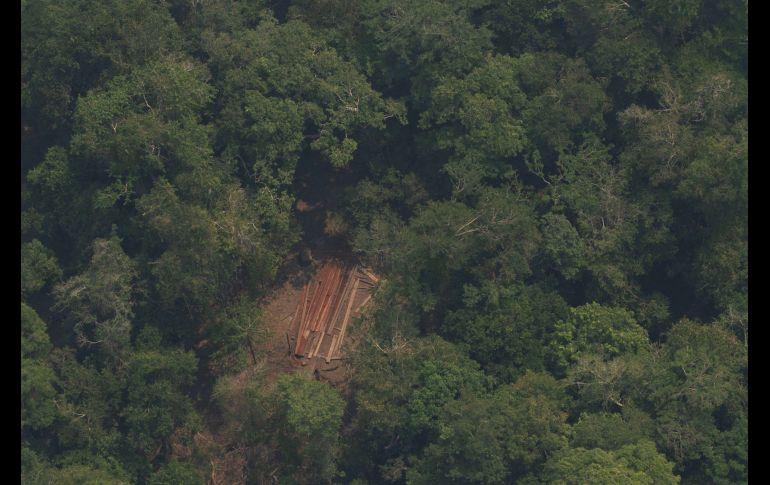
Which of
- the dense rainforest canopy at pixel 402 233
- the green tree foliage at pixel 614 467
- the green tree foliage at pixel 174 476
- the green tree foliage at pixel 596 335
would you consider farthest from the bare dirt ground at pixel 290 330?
the green tree foliage at pixel 614 467

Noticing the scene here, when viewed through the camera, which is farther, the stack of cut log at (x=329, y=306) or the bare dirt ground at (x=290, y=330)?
the stack of cut log at (x=329, y=306)

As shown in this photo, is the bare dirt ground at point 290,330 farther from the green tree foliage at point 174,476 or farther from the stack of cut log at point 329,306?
the green tree foliage at point 174,476

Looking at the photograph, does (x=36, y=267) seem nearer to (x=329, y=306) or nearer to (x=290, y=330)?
(x=290, y=330)

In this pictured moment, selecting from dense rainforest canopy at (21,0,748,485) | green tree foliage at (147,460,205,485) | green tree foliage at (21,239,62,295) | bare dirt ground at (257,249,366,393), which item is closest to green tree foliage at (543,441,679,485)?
dense rainforest canopy at (21,0,748,485)

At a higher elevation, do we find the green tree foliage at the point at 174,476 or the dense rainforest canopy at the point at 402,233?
the dense rainforest canopy at the point at 402,233

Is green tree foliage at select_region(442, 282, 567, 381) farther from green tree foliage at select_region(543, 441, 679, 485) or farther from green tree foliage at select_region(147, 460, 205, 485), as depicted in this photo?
green tree foliage at select_region(147, 460, 205, 485)
